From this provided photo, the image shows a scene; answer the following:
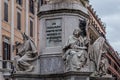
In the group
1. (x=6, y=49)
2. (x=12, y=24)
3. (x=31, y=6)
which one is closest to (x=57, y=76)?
(x=6, y=49)

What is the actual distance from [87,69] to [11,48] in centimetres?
2889

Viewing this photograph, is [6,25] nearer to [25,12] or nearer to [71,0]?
[25,12]

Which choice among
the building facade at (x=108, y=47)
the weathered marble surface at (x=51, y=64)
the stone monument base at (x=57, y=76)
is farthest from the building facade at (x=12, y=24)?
the stone monument base at (x=57, y=76)

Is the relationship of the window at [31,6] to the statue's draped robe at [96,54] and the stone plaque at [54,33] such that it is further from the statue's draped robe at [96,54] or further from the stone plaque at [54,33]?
the statue's draped robe at [96,54]

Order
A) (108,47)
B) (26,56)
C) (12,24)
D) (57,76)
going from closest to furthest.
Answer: (57,76)
(26,56)
(12,24)
(108,47)

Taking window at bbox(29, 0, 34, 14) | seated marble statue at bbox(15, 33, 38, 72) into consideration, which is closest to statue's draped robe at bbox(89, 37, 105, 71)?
seated marble statue at bbox(15, 33, 38, 72)

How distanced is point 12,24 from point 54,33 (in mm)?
28651

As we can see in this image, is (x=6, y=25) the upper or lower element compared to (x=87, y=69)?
upper

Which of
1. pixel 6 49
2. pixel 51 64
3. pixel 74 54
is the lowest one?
pixel 51 64

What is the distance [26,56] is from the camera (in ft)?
60.6

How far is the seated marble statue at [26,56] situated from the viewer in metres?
18.3

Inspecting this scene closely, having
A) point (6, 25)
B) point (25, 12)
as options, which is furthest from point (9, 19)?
point (25, 12)

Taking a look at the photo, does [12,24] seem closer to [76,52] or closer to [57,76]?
[57,76]

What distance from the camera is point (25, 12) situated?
50906 millimetres
